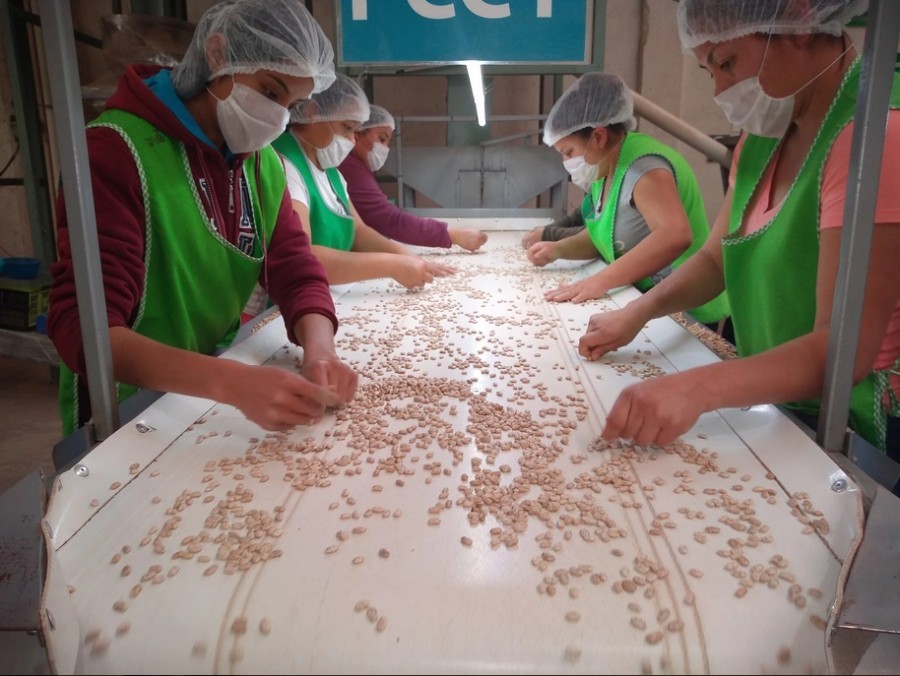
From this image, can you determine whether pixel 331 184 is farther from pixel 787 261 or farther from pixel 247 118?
pixel 787 261

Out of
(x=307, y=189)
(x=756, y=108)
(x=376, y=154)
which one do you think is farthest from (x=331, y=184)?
(x=756, y=108)

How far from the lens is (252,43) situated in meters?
1.34

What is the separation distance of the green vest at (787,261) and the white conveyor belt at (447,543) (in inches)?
9.6

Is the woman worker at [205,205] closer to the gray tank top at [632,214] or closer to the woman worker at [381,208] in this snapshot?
the gray tank top at [632,214]

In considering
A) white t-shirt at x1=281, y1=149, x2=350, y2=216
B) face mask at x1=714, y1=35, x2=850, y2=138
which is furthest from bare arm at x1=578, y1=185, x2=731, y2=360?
white t-shirt at x1=281, y1=149, x2=350, y2=216

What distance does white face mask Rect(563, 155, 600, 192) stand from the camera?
2496mm

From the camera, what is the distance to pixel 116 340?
3.35 ft

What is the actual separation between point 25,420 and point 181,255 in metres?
3.15

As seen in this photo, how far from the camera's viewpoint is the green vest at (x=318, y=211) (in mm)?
2334

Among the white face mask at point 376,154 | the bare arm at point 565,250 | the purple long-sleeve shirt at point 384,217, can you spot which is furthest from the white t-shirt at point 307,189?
the bare arm at point 565,250

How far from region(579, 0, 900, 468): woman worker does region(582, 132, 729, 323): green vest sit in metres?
0.66

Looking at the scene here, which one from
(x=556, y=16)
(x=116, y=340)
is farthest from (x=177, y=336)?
(x=556, y=16)

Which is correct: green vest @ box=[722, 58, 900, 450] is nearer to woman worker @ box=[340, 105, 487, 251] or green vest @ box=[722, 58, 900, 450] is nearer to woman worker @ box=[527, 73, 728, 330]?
woman worker @ box=[527, 73, 728, 330]

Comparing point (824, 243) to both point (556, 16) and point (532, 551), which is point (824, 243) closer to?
point (532, 551)
